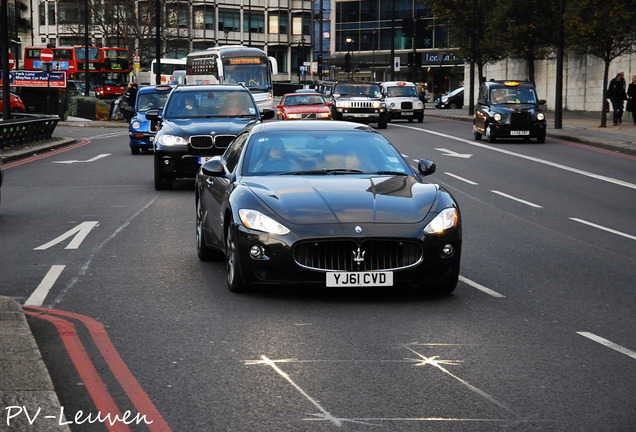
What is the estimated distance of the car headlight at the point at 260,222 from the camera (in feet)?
27.0

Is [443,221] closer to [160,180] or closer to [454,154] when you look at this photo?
[160,180]

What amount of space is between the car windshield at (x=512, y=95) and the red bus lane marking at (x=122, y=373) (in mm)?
26007

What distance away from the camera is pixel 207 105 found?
19031 millimetres

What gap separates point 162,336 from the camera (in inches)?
281

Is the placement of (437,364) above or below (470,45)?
below

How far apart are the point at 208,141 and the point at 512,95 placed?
17.0 meters

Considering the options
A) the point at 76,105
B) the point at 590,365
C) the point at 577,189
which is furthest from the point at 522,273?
the point at 76,105

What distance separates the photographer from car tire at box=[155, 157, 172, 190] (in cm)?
1814

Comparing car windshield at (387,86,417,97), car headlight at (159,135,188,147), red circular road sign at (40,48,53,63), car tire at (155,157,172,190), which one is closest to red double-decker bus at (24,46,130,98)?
car windshield at (387,86,417,97)

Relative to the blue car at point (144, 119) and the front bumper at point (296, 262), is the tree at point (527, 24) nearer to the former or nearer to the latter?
the blue car at point (144, 119)

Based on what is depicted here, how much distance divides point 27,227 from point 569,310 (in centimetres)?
787

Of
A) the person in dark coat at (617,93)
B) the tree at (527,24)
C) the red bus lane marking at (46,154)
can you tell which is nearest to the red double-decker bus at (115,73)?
the tree at (527,24)

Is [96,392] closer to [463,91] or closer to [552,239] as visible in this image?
[552,239]

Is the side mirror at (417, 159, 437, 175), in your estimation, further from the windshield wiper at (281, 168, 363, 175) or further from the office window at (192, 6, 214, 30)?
the office window at (192, 6, 214, 30)
